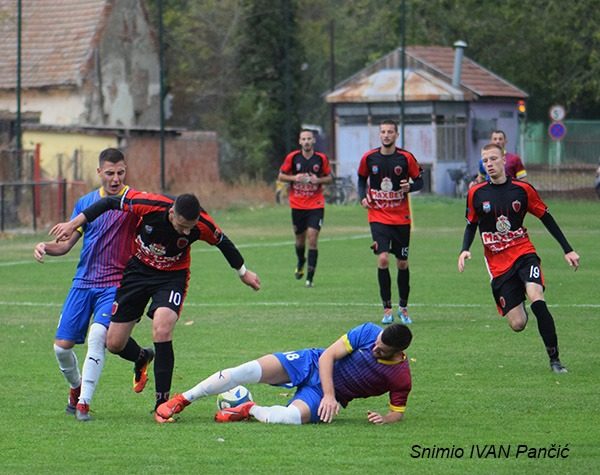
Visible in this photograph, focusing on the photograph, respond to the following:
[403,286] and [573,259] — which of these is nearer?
[573,259]

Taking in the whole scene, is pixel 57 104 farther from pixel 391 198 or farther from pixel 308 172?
pixel 391 198

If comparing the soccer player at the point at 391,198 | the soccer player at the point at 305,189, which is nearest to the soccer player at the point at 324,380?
the soccer player at the point at 391,198

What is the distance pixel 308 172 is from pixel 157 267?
11.1 metres

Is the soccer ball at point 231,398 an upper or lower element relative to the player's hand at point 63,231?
lower

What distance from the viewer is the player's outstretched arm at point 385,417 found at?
28.8ft

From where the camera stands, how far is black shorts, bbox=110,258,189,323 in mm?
9352

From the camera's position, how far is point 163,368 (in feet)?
30.0

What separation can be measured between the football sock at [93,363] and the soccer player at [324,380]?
1.87 ft

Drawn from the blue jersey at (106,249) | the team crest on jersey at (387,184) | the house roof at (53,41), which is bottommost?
the blue jersey at (106,249)

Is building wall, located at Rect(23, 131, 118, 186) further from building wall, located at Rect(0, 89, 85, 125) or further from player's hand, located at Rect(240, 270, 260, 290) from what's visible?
player's hand, located at Rect(240, 270, 260, 290)

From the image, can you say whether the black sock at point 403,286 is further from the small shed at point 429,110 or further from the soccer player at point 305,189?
the small shed at point 429,110

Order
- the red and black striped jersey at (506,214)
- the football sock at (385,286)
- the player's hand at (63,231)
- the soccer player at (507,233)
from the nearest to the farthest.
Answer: the player's hand at (63,231) < the soccer player at (507,233) < the red and black striped jersey at (506,214) < the football sock at (385,286)

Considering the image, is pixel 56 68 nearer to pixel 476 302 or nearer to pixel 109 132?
pixel 109 132

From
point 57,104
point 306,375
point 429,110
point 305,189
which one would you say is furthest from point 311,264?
point 429,110
